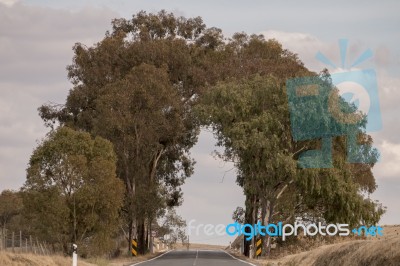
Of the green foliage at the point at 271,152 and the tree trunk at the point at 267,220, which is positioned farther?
the tree trunk at the point at 267,220

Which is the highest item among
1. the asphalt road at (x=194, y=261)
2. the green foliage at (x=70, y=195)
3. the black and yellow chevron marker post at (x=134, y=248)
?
the green foliage at (x=70, y=195)

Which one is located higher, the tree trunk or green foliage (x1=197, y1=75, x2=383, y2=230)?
green foliage (x1=197, y1=75, x2=383, y2=230)

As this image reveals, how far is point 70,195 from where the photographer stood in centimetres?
4628

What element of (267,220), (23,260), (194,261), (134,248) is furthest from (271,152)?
(23,260)

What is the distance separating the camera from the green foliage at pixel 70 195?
45.6m

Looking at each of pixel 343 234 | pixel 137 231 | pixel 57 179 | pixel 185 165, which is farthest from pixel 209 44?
pixel 57 179

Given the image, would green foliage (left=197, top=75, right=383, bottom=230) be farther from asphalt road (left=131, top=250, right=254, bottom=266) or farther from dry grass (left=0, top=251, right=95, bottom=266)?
dry grass (left=0, top=251, right=95, bottom=266)

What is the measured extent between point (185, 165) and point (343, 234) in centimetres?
1800

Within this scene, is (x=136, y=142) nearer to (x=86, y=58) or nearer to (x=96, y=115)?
(x=96, y=115)

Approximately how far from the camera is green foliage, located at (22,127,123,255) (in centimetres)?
4556

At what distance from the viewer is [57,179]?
151 feet

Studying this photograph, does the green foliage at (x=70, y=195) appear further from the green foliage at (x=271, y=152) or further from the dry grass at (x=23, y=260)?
the dry grass at (x=23, y=260)

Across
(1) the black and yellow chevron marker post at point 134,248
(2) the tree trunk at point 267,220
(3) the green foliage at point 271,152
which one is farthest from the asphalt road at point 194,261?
(3) the green foliage at point 271,152

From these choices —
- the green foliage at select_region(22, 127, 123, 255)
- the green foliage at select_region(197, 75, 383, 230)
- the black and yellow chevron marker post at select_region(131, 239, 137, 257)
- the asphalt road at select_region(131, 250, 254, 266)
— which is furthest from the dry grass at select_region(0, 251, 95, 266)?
the black and yellow chevron marker post at select_region(131, 239, 137, 257)
